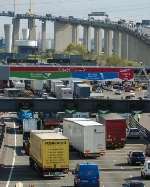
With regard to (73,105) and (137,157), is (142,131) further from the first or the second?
(137,157)

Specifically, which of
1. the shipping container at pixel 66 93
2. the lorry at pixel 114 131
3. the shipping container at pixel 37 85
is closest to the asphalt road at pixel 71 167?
the lorry at pixel 114 131

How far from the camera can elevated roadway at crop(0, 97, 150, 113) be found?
2470 inches

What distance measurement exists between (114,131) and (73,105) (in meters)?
4.93

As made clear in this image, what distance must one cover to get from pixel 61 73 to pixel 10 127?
91.9 ft

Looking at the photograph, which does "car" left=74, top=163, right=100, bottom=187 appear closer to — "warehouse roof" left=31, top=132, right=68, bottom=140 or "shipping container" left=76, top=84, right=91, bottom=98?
"warehouse roof" left=31, top=132, right=68, bottom=140

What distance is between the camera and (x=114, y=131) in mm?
60438

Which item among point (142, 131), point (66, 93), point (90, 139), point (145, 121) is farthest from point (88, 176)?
point (66, 93)

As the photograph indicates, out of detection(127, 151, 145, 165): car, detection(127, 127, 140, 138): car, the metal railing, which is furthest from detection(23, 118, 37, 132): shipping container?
detection(127, 151, 145, 165): car

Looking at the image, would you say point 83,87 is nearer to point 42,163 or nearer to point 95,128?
point 95,128

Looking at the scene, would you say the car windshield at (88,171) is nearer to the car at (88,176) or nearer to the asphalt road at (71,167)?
the car at (88,176)


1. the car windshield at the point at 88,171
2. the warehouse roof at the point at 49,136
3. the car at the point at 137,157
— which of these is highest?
the warehouse roof at the point at 49,136

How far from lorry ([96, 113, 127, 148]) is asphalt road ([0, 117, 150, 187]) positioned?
2.67 ft

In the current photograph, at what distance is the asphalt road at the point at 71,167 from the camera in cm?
4028

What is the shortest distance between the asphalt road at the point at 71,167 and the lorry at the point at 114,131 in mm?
812
